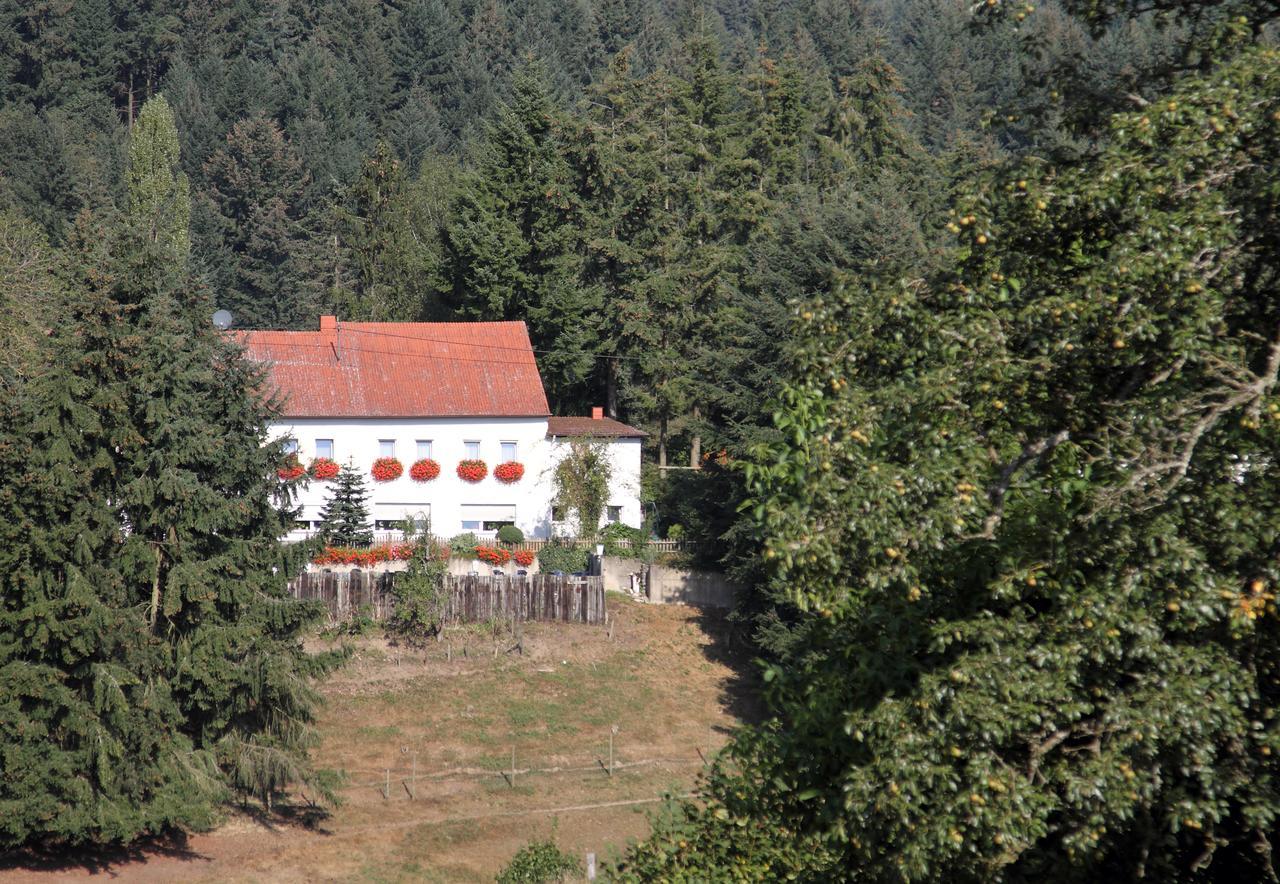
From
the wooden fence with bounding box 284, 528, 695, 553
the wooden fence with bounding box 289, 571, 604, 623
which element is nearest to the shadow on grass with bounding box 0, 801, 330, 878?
the wooden fence with bounding box 289, 571, 604, 623

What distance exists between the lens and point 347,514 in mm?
39688

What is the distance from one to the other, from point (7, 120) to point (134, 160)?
62.4 feet

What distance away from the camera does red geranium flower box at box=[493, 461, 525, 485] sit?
44594mm

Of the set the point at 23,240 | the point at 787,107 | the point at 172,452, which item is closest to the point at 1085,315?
the point at 172,452

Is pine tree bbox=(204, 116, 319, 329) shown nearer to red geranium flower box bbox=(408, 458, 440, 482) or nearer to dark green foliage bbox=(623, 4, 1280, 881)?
red geranium flower box bbox=(408, 458, 440, 482)

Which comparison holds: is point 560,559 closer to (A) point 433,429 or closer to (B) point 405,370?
(A) point 433,429

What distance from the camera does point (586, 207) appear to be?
182 ft

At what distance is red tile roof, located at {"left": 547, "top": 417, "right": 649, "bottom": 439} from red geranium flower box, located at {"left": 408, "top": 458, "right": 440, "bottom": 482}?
13.1ft

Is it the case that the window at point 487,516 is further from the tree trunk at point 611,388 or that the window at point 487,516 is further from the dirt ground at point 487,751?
the tree trunk at point 611,388

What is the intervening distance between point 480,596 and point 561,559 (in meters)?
3.82

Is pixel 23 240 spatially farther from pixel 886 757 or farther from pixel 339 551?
pixel 886 757

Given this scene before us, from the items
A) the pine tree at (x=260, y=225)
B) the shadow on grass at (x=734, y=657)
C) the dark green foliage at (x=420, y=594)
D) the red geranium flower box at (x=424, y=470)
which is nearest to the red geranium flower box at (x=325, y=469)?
the red geranium flower box at (x=424, y=470)

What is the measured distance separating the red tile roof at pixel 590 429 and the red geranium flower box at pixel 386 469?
514cm

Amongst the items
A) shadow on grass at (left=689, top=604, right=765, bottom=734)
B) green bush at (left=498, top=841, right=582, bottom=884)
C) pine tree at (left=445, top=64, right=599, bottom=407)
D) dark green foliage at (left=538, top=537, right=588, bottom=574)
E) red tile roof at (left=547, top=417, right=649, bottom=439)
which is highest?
pine tree at (left=445, top=64, right=599, bottom=407)
